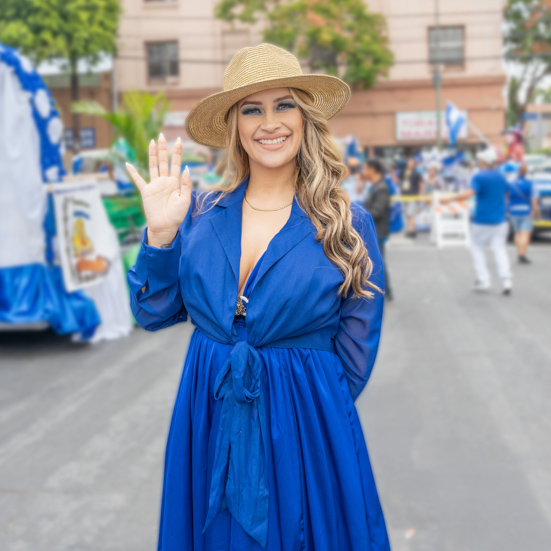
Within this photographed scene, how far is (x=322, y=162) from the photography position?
2.32 m

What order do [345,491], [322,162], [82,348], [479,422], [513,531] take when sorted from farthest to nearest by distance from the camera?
1. [82,348]
2. [479,422]
3. [513,531]
4. [322,162]
5. [345,491]

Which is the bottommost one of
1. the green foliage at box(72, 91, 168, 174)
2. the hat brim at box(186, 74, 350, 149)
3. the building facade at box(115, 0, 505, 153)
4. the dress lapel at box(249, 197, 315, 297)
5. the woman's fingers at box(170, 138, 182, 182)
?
the dress lapel at box(249, 197, 315, 297)

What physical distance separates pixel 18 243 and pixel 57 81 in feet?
88.0

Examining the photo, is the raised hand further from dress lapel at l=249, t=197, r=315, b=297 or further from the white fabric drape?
the white fabric drape

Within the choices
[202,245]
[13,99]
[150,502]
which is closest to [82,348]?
[13,99]

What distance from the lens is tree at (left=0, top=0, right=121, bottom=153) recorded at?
82.7ft

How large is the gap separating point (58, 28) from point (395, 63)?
1487 centimetres

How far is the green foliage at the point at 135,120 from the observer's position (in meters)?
8.99

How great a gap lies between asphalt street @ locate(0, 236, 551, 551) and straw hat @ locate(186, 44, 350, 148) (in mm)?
1989

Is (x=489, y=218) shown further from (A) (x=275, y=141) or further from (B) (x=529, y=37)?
(B) (x=529, y=37)

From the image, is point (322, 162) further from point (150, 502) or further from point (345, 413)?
point (150, 502)

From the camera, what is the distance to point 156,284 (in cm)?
218

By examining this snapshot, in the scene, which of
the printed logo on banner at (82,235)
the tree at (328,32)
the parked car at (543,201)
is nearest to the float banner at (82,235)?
the printed logo on banner at (82,235)

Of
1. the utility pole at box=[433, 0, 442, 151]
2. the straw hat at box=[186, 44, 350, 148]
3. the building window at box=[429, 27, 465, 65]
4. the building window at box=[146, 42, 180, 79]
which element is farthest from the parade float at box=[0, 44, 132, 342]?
the building window at box=[429, 27, 465, 65]
